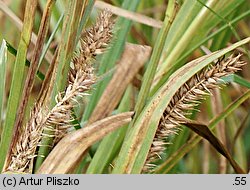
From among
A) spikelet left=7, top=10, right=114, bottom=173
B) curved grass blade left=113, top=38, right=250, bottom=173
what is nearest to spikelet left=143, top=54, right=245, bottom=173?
curved grass blade left=113, top=38, right=250, bottom=173

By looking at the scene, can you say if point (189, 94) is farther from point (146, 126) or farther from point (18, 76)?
point (18, 76)

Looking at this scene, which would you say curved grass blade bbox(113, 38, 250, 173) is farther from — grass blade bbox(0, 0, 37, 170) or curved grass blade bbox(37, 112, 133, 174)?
grass blade bbox(0, 0, 37, 170)

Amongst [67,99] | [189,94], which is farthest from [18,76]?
[189,94]

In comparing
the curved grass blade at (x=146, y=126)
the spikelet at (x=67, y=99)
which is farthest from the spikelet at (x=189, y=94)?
the spikelet at (x=67, y=99)

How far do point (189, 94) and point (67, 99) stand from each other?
5.9 inches

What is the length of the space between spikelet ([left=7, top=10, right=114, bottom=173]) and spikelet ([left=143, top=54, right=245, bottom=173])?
0.11 meters

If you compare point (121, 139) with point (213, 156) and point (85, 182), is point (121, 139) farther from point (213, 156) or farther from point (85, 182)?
point (213, 156)

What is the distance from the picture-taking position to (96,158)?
3.12ft

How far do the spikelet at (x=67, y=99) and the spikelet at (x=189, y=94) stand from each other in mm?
111

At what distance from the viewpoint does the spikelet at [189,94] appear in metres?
0.71

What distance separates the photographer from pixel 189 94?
0.72m

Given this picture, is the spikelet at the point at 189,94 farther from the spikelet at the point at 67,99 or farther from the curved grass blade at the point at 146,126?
the spikelet at the point at 67,99

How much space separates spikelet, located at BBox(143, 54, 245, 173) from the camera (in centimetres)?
71

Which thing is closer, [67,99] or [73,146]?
[67,99]
